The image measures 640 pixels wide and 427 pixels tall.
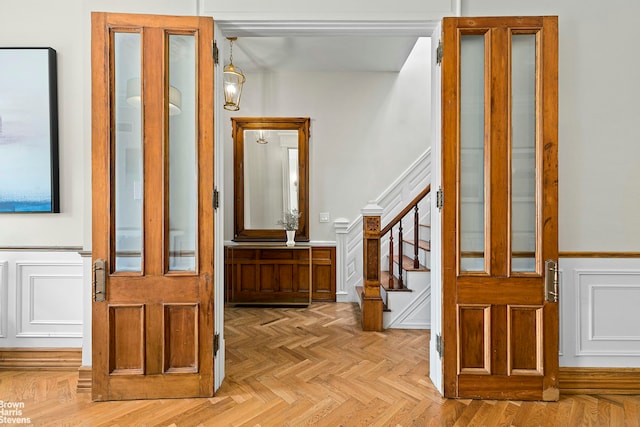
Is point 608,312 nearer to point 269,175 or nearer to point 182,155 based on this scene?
point 182,155

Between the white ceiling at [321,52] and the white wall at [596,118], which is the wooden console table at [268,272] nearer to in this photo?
the white ceiling at [321,52]

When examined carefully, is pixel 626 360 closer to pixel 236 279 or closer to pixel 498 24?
pixel 498 24

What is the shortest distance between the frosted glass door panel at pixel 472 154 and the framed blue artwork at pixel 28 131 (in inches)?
106

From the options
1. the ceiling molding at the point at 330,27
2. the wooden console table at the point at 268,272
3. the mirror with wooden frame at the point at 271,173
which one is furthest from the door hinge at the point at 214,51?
the wooden console table at the point at 268,272

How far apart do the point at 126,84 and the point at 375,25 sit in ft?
4.95

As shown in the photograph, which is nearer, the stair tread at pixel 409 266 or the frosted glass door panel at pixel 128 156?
the frosted glass door panel at pixel 128 156

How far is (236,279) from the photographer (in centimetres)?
401

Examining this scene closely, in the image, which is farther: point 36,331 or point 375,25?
point 36,331

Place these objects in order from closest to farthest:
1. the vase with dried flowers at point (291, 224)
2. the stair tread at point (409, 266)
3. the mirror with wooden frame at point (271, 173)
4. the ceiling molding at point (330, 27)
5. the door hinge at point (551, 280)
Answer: the door hinge at point (551, 280) → the ceiling molding at point (330, 27) → the stair tread at point (409, 266) → the vase with dried flowers at point (291, 224) → the mirror with wooden frame at point (271, 173)

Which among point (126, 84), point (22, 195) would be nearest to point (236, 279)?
point (22, 195)

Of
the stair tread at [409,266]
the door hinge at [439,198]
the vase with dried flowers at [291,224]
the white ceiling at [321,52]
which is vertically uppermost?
the white ceiling at [321,52]

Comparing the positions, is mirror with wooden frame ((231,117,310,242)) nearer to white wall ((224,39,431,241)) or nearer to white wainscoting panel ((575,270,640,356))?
white wall ((224,39,431,241))

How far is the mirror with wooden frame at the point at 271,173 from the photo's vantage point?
4.15m

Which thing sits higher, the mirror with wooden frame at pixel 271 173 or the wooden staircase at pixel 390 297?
the mirror with wooden frame at pixel 271 173
